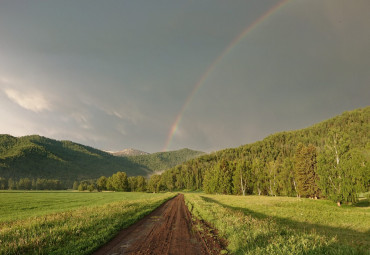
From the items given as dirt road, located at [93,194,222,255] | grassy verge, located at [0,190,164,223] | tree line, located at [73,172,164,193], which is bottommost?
tree line, located at [73,172,164,193]

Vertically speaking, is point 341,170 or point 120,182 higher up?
point 341,170

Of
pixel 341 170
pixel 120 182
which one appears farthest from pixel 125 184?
pixel 341 170

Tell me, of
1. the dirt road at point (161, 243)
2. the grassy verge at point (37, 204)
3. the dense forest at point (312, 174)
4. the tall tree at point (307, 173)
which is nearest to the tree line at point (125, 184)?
the dense forest at point (312, 174)

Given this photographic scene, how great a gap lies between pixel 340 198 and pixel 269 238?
32.7 metres

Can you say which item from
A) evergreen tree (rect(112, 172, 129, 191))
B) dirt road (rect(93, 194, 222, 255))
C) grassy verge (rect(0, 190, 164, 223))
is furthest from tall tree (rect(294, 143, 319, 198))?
evergreen tree (rect(112, 172, 129, 191))

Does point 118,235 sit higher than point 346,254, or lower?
lower

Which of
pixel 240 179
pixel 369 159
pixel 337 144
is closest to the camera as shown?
pixel 337 144

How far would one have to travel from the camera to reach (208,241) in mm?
9562

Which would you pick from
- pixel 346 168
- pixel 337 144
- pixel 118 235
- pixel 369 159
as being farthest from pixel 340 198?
pixel 118 235

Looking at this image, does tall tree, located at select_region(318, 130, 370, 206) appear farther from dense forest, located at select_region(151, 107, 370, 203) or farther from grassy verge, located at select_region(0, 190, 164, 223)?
grassy verge, located at select_region(0, 190, 164, 223)

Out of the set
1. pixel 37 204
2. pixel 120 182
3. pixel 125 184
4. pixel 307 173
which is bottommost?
pixel 125 184

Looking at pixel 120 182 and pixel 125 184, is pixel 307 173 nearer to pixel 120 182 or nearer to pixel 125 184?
pixel 120 182

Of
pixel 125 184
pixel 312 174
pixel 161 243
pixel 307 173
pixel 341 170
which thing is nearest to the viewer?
pixel 161 243

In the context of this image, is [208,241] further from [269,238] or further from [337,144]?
[337,144]
